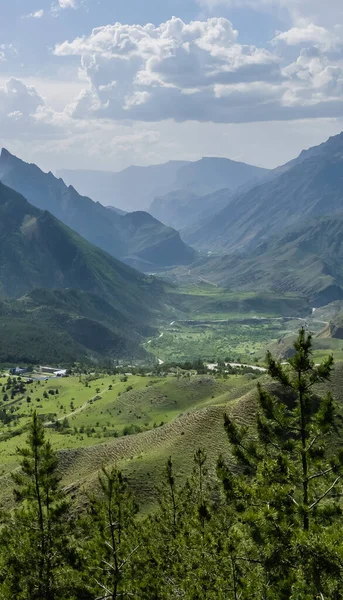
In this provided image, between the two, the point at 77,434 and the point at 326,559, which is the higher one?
the point at 326,559

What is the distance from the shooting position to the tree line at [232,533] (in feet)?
77.9

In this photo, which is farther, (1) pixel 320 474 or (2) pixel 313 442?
(2) pixel 313 442

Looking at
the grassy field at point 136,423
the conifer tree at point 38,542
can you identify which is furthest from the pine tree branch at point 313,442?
the grassy field at point 136,423

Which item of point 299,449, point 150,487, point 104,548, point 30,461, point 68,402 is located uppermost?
point 299,449

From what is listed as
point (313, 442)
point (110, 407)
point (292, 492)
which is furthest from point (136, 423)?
point (292, 492)

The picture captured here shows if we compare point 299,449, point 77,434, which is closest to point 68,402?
point 77,434

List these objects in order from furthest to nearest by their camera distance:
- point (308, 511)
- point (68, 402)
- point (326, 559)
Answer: point (68, 402) < point (308, 511) < point (326, 559)

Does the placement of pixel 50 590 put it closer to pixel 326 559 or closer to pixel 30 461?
pixel 30 461

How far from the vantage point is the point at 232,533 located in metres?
25.5

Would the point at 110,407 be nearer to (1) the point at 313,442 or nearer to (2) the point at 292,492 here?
(1) the point at 313,442

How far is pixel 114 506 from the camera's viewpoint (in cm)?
3625

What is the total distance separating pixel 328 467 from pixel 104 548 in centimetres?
1257

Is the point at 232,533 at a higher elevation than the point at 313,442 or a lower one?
lower

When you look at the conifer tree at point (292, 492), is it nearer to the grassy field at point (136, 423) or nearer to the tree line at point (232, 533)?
the tree line at point (232, 533)
